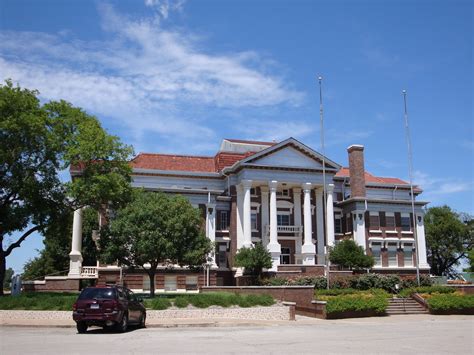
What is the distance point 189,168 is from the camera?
57000mm

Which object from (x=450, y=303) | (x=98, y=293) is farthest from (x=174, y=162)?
(x=98, y=293)

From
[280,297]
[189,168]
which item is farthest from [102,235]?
[189,168]

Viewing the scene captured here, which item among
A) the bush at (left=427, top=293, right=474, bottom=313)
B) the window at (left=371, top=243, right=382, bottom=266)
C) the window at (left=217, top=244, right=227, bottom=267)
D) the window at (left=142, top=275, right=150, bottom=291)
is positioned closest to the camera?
the bush at (left=427, top=293, right=474, bottom=313)

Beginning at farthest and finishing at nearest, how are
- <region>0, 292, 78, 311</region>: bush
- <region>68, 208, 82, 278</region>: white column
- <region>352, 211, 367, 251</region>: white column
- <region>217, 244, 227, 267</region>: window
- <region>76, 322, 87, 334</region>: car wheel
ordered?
<region>352, 211, 367, 251</region>: white column < <region>217, 244, 227, 267</region>: window < <region>68, 208, 82, 278</region>: white column < <region>0, 292, 78, 311</region>: bush < <region>76, 322, 87, 334</region>: car wheel

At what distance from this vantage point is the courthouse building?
49.9m

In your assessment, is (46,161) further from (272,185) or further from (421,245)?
(421,245)

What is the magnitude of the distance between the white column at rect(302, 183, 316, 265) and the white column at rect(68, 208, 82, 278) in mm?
21816

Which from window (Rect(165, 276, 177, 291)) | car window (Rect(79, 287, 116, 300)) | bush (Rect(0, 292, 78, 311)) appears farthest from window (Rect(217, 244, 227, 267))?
car window (Rect(79, 287, 116, 300))

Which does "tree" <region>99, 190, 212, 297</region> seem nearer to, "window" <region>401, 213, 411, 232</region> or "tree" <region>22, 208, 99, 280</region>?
"tree" <region>22, 208, 99, 280</region>

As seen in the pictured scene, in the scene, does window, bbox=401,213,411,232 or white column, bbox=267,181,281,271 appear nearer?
white column, bbox=267,181,281,271

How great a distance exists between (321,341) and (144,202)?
22255mm

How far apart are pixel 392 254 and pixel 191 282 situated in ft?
75.5

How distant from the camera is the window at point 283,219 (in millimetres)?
55594

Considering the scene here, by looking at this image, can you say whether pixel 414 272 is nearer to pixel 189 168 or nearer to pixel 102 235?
pixel 189 168
